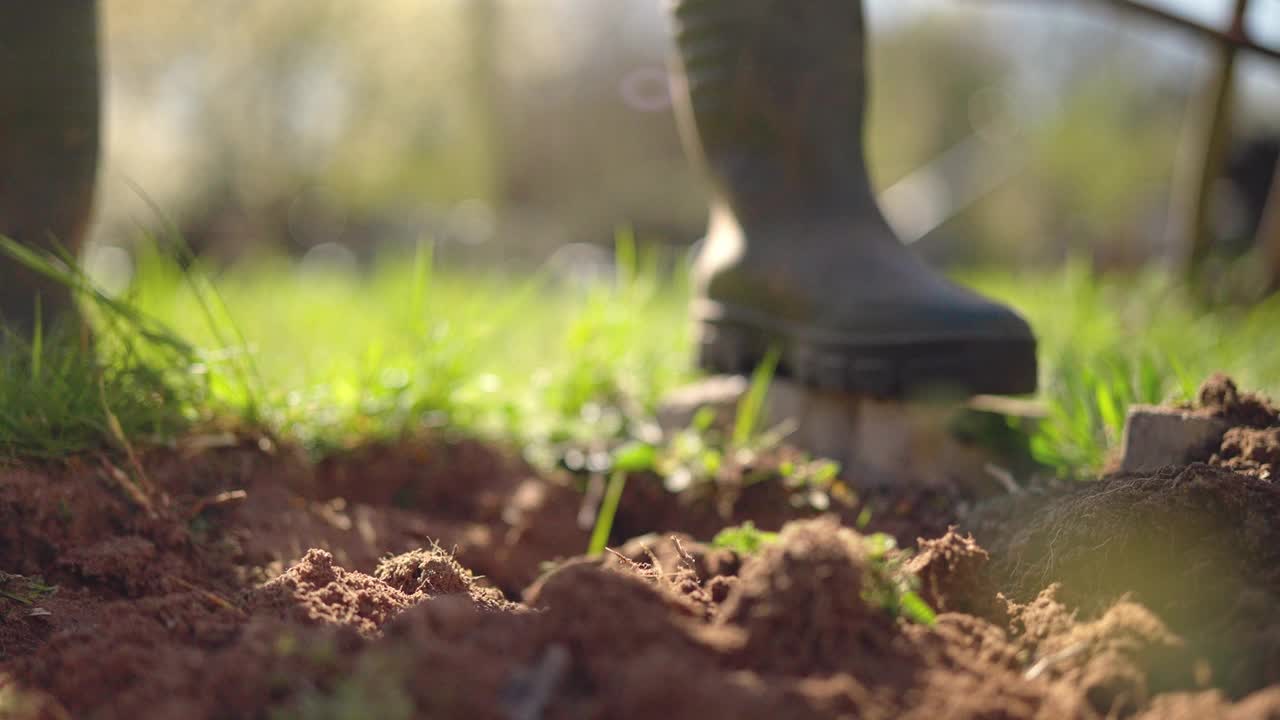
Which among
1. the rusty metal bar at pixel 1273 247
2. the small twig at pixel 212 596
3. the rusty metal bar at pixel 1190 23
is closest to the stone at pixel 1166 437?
the small twig at pixel 212 596

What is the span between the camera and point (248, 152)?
1022 centimetres

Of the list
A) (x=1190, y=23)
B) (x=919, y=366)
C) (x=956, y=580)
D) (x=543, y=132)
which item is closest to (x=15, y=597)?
(x=956, y=580)

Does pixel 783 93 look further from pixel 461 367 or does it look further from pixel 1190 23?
pixel 1190 23

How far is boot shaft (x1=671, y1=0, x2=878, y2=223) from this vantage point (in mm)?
1943

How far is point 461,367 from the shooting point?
2.00 m

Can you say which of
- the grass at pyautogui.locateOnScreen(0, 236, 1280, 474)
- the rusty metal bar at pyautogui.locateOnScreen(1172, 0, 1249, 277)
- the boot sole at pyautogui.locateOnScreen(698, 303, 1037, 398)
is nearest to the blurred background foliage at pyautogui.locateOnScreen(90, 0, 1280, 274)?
the rusty metal bar at pyautogui.locateOnScreen(1172, 0, 1249, 277)

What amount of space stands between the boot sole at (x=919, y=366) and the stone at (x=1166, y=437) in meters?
0.33

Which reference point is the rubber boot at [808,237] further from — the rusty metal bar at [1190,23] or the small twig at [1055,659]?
the rusty metal bar at [1190,23]

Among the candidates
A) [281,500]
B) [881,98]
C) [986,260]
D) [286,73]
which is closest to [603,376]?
[281,500]

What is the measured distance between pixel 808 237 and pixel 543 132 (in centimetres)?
1500

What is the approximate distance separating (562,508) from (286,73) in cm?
940

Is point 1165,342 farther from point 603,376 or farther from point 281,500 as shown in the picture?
point 281,500

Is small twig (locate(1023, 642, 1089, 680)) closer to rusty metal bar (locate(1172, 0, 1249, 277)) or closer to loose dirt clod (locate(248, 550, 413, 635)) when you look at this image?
loose dirt clod (locate(248, 550, 413, 635))

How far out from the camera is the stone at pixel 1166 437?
4.04ft
